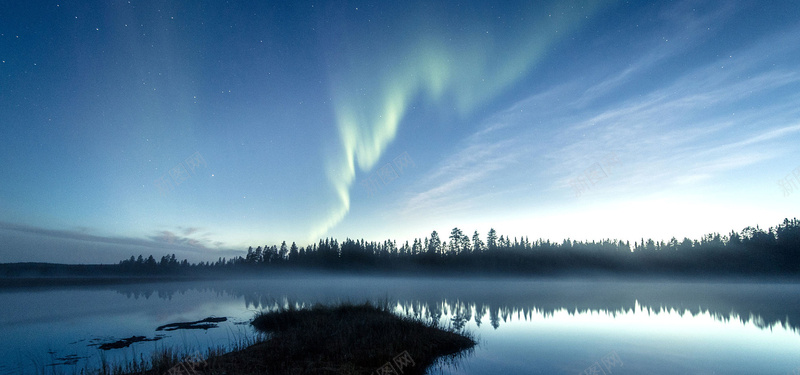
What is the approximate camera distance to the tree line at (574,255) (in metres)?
116

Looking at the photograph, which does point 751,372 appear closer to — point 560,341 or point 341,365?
point 560,341

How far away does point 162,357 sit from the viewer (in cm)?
1241

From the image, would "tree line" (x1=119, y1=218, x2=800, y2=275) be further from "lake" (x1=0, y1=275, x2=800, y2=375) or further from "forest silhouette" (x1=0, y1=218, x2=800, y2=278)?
"lake" (x1=0, y1=275, x2=800, y2=375)

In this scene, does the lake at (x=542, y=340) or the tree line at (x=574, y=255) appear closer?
the lake at (x=542, y=340)

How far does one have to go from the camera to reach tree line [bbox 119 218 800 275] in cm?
11588

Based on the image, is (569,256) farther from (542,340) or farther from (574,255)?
(542,340)

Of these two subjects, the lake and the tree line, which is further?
the tree line

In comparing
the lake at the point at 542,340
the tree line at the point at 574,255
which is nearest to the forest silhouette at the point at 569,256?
the tree line at the point at 574,255

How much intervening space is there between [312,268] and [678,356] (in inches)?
6024

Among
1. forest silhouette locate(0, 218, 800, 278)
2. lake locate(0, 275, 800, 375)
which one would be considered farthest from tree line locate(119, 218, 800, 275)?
lake locate(0, 275, 800, 375)

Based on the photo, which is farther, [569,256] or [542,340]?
[569,256]

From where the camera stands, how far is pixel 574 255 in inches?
5413

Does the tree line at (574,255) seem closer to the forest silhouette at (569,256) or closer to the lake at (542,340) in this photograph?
A: the forest silhouette at (569,256)

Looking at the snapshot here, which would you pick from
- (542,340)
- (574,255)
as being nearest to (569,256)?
(574,255)
